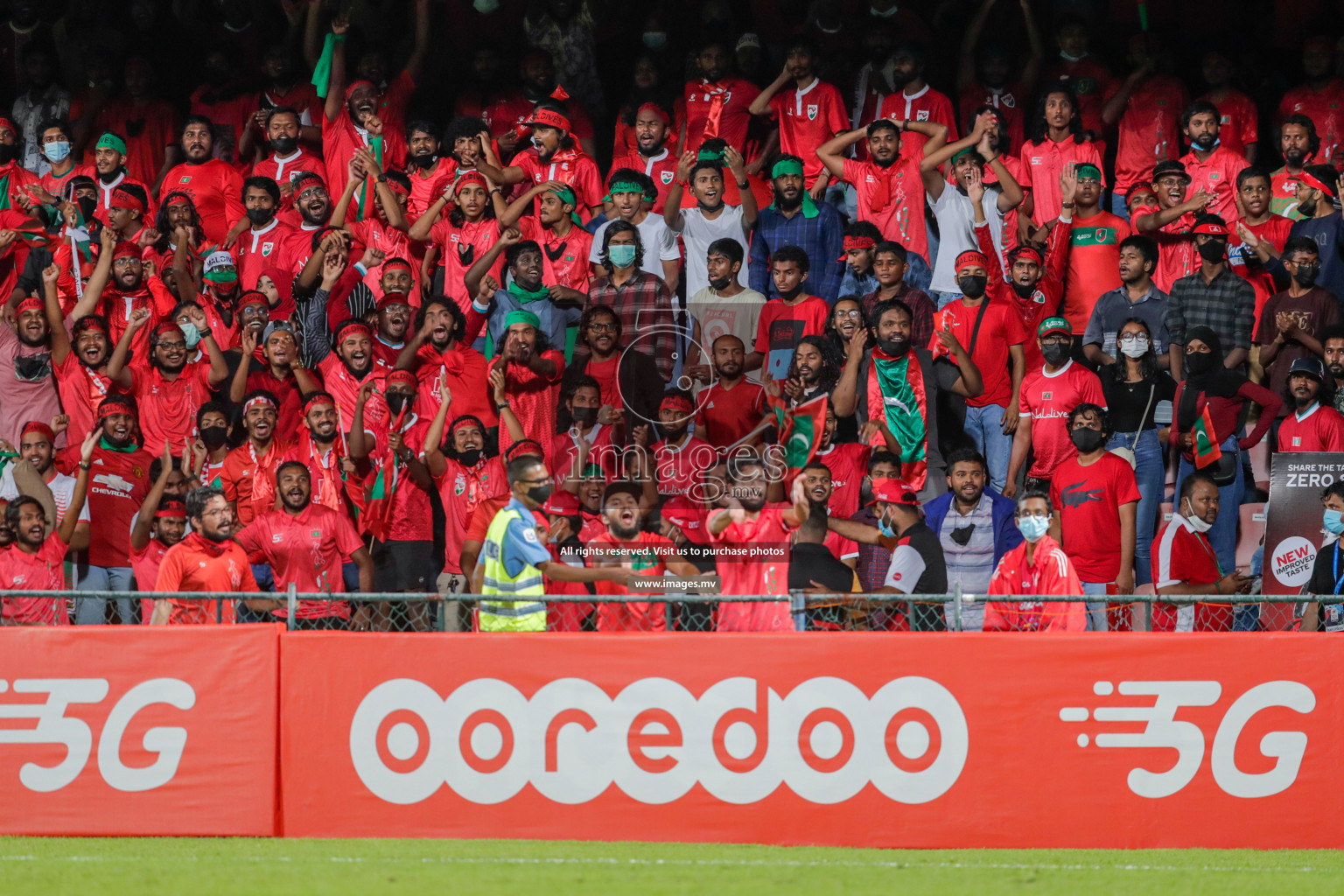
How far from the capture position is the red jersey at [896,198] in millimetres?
11844

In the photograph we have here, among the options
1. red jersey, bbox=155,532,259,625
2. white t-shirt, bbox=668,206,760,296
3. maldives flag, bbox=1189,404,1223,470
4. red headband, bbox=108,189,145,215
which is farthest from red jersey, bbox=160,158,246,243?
maldives flag, bbox=1189,404,1223,470

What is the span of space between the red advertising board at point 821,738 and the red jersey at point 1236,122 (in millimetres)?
6298

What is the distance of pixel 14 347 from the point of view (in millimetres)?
12273

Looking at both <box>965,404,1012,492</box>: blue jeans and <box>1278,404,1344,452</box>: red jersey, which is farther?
<box>965,404,1012,492</box>: blue jeans

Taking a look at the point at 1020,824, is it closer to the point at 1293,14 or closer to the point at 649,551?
the point at 649,551

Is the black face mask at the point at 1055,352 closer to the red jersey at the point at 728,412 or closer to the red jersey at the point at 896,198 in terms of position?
the red jersey at the point at 896,198

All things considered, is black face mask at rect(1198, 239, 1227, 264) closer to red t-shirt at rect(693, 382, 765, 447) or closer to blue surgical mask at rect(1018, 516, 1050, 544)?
blue surgical mask at rect(1018, 516, 1050, 544)

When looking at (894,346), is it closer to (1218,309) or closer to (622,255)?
(622,255)

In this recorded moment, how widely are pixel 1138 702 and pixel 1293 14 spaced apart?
27.7 feet

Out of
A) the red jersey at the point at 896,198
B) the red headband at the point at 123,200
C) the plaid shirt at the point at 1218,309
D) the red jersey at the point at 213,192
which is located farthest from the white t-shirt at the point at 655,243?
the red headband at the point at 123,200

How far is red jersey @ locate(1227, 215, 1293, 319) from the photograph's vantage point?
11.4 meters

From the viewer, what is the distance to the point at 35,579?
10234 millimetres

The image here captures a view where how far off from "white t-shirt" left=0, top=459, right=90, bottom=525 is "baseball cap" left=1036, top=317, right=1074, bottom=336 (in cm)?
739

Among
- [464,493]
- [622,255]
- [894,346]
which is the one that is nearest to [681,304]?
[622,255]
